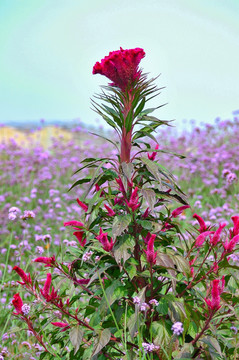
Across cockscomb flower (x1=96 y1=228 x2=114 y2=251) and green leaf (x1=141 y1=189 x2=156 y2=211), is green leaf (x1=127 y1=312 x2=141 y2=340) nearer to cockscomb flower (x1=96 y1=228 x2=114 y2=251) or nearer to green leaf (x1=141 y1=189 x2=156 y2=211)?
cockscomb flower (x1=96 y1=228 x2=114 y2=251)

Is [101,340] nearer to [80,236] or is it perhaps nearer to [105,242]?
[105,242]

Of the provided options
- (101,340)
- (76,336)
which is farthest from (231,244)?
(76,336)

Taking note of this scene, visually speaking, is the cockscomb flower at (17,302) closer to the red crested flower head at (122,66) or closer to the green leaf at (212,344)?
the green leaf at (212,344)

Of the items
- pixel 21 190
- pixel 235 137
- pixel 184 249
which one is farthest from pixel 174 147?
pixel 184 249

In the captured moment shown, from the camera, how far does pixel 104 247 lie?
2227 millimetres

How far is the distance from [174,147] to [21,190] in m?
4.55

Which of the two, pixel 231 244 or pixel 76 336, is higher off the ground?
pixel 231 244

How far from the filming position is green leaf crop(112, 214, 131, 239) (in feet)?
7.00

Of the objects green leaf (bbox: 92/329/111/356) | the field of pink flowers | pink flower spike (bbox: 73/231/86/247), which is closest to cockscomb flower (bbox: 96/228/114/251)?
pink flower spike (bbox: 73/231/86/247)

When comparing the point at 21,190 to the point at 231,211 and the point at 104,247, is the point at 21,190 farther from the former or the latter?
the point at 104,247

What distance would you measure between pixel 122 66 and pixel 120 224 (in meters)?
0.89

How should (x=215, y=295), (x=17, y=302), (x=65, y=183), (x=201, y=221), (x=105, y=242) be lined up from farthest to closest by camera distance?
(x=65, y=183) < (x=201, y=221) < (x=17, y=302) < (x=105, y=242) < (x=215, y=295)

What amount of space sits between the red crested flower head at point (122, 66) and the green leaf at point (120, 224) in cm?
79

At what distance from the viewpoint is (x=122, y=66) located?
2404 millimetres
